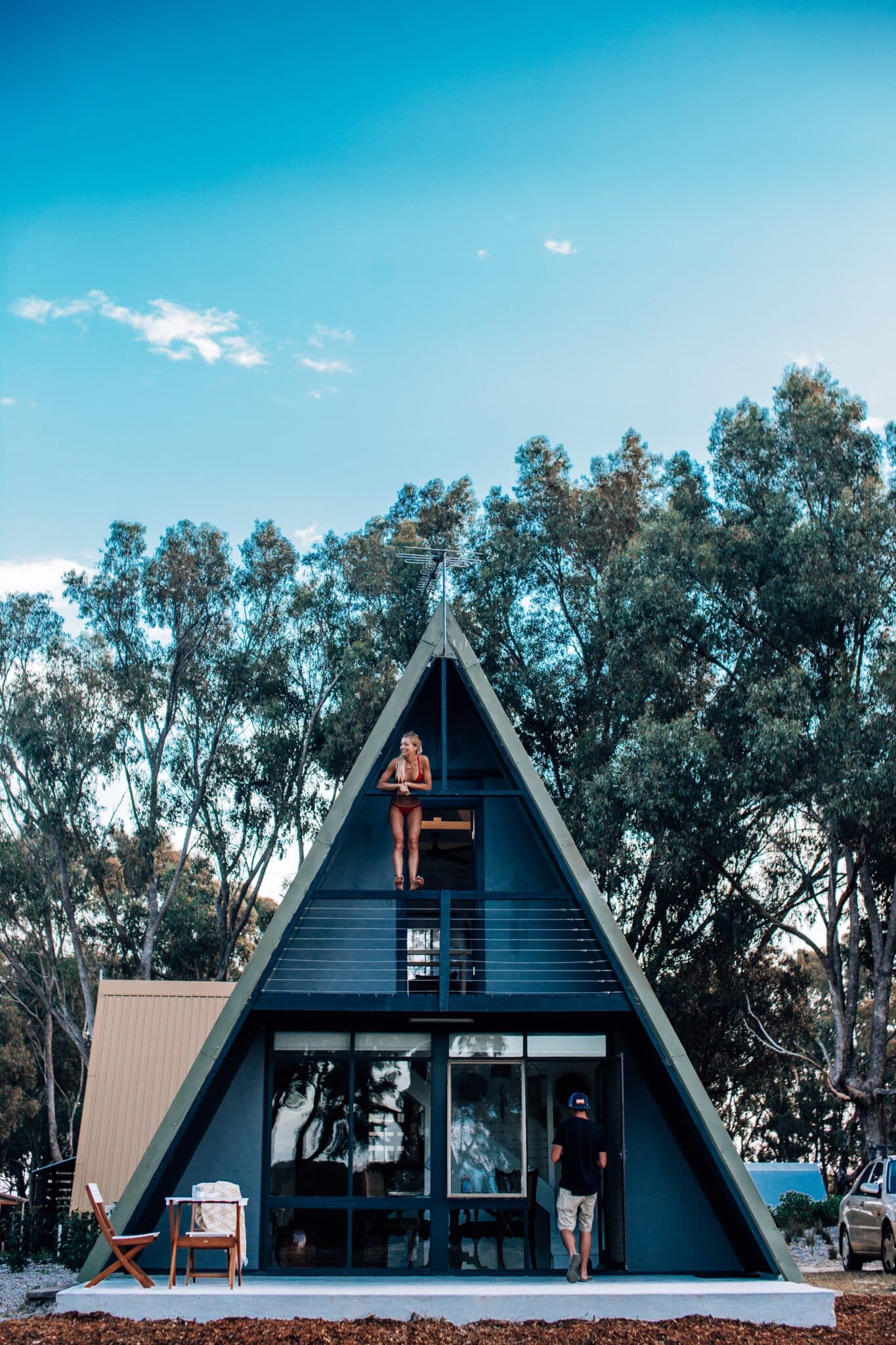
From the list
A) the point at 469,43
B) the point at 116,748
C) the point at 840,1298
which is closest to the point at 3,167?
the point at 469,43

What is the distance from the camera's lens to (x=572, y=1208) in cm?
1028

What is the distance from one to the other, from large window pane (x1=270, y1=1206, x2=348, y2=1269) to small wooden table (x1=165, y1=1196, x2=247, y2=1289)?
0.77 m

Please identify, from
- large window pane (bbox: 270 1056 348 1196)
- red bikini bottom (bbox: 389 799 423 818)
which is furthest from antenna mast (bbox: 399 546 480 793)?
large window pane (bbox: 270 1056 348 1196)

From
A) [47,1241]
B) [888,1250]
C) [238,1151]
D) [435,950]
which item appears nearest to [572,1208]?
[435,950]

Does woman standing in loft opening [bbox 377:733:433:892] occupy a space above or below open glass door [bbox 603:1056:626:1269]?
above

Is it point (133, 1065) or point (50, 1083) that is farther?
point (50, 1083)

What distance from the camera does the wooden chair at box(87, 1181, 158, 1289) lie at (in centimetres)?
1006

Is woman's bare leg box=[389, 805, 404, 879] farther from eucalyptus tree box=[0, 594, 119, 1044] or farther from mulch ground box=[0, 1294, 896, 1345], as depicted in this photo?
eucalyptus tree box=[0, 594, 119, 1044]

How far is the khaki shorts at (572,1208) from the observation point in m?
10.2

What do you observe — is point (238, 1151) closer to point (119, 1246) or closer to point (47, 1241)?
point (119, 1246)

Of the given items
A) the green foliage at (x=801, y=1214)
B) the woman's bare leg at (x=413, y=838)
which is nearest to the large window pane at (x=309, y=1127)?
the woman's bare leg at (x=413, y=838)

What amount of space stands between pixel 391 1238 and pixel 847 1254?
23.4 feet

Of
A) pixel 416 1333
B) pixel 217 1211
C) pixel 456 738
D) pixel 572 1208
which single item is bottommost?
pixel 416 1333

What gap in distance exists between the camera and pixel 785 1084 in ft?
98.1
